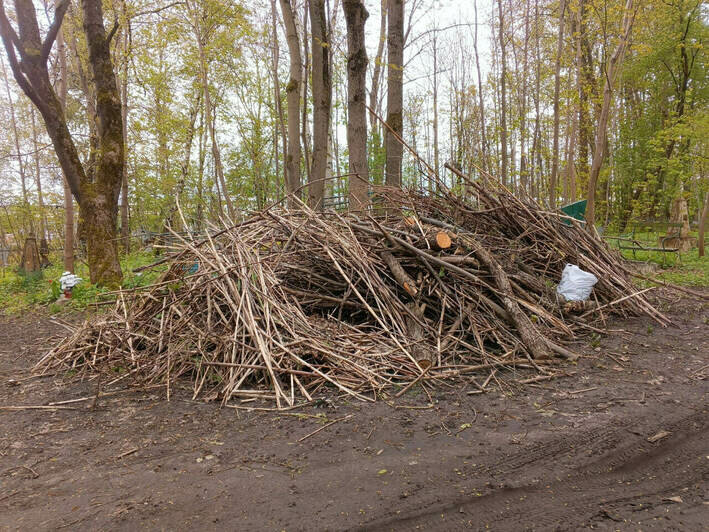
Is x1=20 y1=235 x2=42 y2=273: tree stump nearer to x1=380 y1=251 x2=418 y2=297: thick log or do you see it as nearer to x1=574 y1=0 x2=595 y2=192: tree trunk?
x1=380 y1=251 x2=418 y2=297: thick log

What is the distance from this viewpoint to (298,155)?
33.0 ft

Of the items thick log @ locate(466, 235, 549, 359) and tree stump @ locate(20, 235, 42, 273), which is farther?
tree stump @ locate(20, 235, 42, 273)

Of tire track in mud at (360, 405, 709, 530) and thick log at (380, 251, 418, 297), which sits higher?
thick log at (380, 251, 418, 297)

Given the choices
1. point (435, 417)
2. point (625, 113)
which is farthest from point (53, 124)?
point (625, 113)

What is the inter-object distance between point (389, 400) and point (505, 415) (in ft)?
2.76

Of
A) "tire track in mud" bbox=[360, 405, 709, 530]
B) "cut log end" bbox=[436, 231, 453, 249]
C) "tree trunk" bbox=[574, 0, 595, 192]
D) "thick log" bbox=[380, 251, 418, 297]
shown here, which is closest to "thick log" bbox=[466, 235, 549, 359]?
"cut log end" bbox=[436, 231, 453, 249]

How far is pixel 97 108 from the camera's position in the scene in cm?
759

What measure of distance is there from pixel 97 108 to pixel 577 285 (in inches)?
342

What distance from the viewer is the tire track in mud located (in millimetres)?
1782

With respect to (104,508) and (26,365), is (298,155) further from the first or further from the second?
(104,508)

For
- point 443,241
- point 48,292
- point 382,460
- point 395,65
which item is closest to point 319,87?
point 395,65

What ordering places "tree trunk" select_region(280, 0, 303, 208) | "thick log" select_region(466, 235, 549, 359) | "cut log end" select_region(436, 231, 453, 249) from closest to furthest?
1. "thick log" select_region(466, 235, 549, 359)
2. "cut log end" select_region(436, 231, 453, 249)
3. "tree trunk" select_region(280, 0, 303, 208)

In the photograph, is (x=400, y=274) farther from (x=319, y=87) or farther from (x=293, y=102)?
(x=293, y=102)

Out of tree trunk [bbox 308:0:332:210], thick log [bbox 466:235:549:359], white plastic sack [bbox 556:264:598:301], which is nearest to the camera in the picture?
thick log [bbox 466:235:549:359]
